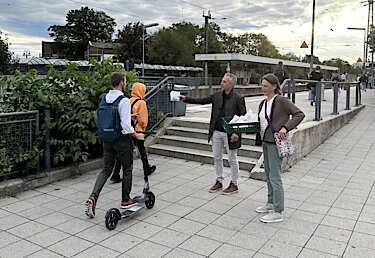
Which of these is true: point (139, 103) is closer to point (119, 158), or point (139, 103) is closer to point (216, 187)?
point (119, 158)

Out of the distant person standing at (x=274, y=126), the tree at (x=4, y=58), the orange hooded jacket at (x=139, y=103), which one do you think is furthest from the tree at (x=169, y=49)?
the distant person standing at (x=274, y=126)

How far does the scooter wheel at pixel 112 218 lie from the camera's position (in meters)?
4.16

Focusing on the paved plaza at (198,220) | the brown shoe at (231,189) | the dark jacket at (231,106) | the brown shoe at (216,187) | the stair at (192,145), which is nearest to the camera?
the paved plaza at (198,220)

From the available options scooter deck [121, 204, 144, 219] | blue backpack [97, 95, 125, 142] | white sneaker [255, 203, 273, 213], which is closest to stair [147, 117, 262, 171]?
white sneaker [255, 203, 273, 213]

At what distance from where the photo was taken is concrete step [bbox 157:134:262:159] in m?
7.40

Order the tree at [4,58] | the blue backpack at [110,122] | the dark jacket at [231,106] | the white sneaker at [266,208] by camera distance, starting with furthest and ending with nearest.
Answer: the tree at [4,58] → the dark jacket at [231,106] → the white sneaker at [266,208] → the blue backpack at [110,122]

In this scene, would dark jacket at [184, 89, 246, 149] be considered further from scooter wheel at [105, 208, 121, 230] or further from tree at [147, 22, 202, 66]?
tree at [147, 22, 202, 66]

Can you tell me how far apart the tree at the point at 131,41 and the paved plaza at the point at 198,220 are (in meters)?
46.5

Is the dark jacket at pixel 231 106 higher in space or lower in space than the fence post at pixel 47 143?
higher

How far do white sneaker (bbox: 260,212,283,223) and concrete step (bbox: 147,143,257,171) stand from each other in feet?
7.73

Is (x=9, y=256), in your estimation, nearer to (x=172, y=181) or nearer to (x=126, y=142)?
(x=126, y=142)

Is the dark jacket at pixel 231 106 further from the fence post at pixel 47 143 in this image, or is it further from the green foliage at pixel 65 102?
the fence post at pixel 47 143

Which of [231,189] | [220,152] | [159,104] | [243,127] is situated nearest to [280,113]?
[243,127]

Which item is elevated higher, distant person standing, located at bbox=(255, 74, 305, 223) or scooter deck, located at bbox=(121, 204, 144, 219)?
distant person standing, located at bbox=(255, 74, 305, 223)
